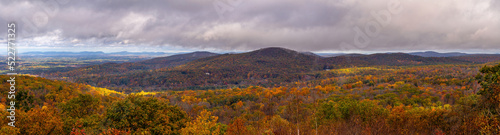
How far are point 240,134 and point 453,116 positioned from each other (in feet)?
57.8

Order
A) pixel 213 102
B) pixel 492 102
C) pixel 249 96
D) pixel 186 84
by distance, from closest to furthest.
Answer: pixel 492 102 < pixel 213 102 < pixel 249 96 < pixel 186 84

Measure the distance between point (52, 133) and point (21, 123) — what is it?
203 centimetres

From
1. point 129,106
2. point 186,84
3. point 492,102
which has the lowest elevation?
point 186,84

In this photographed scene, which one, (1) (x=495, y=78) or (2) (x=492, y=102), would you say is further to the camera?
(1) (x=495, y=78)

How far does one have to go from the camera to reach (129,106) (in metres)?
17.1

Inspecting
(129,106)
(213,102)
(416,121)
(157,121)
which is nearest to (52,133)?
(129,106)

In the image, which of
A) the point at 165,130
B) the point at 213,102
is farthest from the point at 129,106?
the point at 213,102

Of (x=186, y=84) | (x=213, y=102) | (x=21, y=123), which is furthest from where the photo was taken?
(x=186, y=84)

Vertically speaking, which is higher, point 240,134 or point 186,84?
point 240,134

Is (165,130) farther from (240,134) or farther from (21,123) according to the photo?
(21,123)

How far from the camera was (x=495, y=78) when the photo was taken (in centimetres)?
1325

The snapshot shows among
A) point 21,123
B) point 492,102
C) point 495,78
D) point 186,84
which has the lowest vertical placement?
point 186,84

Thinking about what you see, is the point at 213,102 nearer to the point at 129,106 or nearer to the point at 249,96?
the point at 249,96

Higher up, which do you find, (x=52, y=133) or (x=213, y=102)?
(x=52, y=133)
